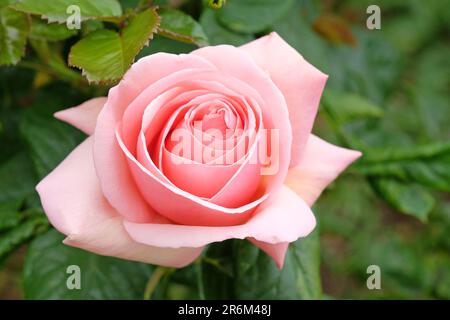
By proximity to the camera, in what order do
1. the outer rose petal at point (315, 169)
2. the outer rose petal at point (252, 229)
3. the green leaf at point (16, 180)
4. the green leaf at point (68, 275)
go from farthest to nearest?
the green leaf at point (16, 180) < the green leaf at point (68, 275) < the outer rose petal at point (315, 169) < the outer rose petal at point (252, 229)

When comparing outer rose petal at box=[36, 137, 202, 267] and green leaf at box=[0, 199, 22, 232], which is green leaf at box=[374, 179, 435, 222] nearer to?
outer rose petal at box=[36, 137, 202, 267]

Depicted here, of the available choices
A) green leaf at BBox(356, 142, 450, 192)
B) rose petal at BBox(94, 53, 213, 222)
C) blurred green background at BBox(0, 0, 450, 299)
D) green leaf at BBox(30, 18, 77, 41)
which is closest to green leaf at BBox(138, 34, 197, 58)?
blurred green background at BBox(0, 0, 450, 299)

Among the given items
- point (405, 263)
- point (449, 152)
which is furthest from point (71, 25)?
point (405, 263)

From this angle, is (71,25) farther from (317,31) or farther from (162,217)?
(317,31)

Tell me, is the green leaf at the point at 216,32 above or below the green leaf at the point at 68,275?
above

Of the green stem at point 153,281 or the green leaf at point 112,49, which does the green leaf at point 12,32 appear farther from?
the green stem at point 153,281

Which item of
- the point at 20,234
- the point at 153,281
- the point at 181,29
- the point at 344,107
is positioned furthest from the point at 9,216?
the point at 344,107

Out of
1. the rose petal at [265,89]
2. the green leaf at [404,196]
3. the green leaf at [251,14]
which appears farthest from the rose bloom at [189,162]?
the green leaf at [404,196]

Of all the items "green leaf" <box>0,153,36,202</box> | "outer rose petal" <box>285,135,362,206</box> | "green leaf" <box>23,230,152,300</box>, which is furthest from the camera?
"green leaf" <box>0,153,36,202</box>
